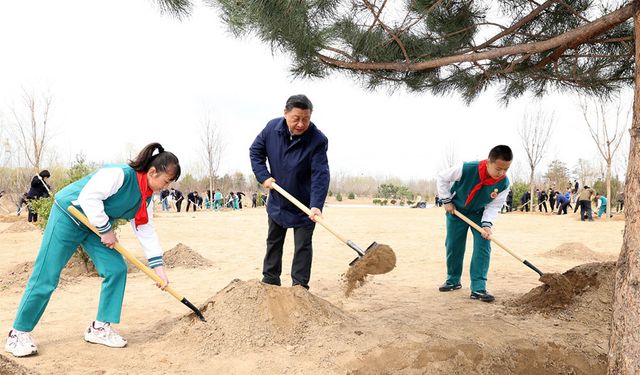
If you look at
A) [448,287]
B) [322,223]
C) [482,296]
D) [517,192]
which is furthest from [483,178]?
[517,192]

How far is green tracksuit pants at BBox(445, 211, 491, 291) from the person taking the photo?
4.24 meters

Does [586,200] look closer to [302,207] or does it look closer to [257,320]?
[302,207]

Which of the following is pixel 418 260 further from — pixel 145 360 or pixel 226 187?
pixel 226 187

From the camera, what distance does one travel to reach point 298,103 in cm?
312

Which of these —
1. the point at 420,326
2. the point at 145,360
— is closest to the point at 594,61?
the point at 420,326

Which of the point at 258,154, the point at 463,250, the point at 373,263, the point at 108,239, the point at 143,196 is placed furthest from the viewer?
the point at 463,250

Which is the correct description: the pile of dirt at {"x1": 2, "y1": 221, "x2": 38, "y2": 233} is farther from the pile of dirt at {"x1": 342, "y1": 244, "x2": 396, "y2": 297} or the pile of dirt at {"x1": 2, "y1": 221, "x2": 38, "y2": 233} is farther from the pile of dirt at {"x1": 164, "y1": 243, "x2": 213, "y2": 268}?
the pile of dirt at {"x1": 342, "y1": 244, "x2": 396, "y2": 297}

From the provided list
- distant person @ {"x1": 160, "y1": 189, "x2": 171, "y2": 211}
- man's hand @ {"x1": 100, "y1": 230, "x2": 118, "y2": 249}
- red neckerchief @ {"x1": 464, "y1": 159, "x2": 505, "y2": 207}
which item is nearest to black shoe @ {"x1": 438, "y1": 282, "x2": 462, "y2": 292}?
red neckerchief @ {"x1": 464, "y1": 159, "x2": 505, "y2": 207}

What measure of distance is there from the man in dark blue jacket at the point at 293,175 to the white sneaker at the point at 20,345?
1.53 metres

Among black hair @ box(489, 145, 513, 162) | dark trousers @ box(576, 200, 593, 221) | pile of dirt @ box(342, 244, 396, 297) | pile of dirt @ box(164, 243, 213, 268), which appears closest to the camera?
pile of dirt @ box(342, 244, 396, 297)

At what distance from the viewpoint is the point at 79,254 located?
518 cm

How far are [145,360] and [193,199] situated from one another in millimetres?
22276

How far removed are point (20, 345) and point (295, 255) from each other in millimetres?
1721

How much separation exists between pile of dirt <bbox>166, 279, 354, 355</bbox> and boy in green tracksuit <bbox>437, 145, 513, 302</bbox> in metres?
1.63
